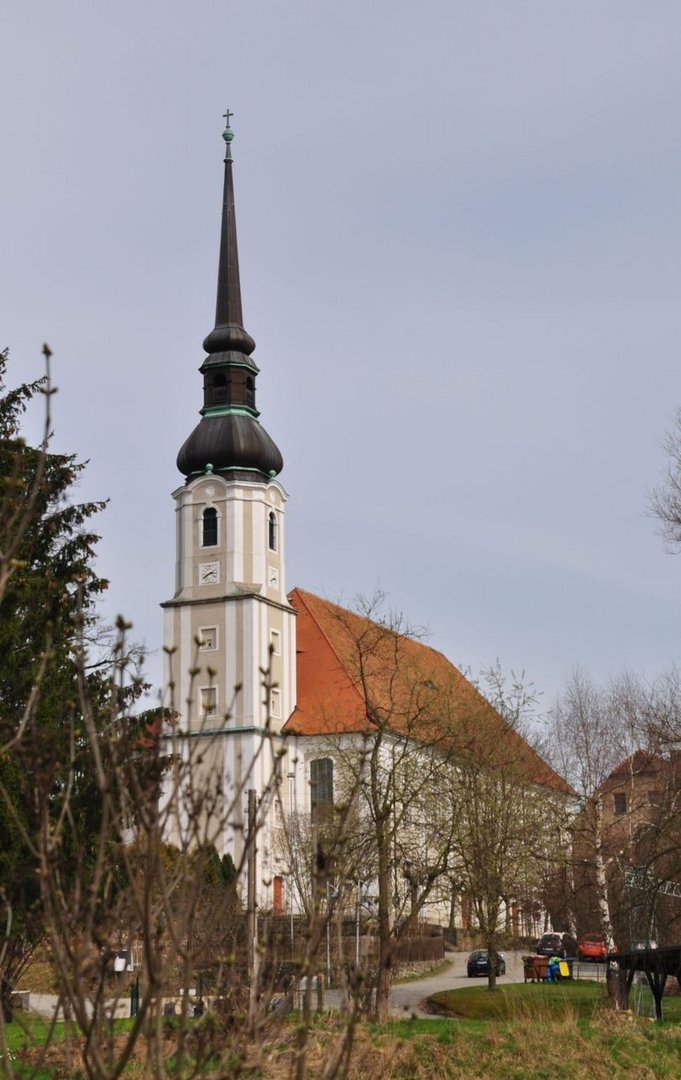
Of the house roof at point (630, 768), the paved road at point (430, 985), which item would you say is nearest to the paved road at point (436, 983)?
the paved road at point (430, 985)

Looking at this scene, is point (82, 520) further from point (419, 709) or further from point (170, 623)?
point (170, 623)

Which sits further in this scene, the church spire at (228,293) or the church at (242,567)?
the church spire at (228,293)

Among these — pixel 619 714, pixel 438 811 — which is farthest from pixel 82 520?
pixel 619 714

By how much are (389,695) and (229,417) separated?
31361 mm

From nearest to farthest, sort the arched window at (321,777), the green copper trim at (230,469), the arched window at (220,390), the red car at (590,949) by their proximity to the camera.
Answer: the red car at (590,949) → the arched window at (321,777) → the green copper trim at (230,469) → the arched window at (220,390)

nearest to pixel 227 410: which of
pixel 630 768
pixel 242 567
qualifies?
pixel 242 567

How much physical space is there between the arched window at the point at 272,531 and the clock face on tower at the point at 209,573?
2.74m

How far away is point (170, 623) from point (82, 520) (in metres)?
32.4

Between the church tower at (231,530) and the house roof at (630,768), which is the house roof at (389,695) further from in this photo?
the house roof at (630,768)

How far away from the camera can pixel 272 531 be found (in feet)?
194

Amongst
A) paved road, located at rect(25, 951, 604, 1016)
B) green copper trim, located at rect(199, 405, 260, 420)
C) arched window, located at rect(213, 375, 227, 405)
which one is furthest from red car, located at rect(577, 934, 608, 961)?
arched window, located at rect(213, 375, 227, 405)

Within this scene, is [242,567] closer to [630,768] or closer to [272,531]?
[272,531]

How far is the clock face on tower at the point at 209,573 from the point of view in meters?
57.4

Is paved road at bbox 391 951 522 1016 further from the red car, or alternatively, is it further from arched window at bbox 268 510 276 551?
arched window at bbox 268 510 276 551
